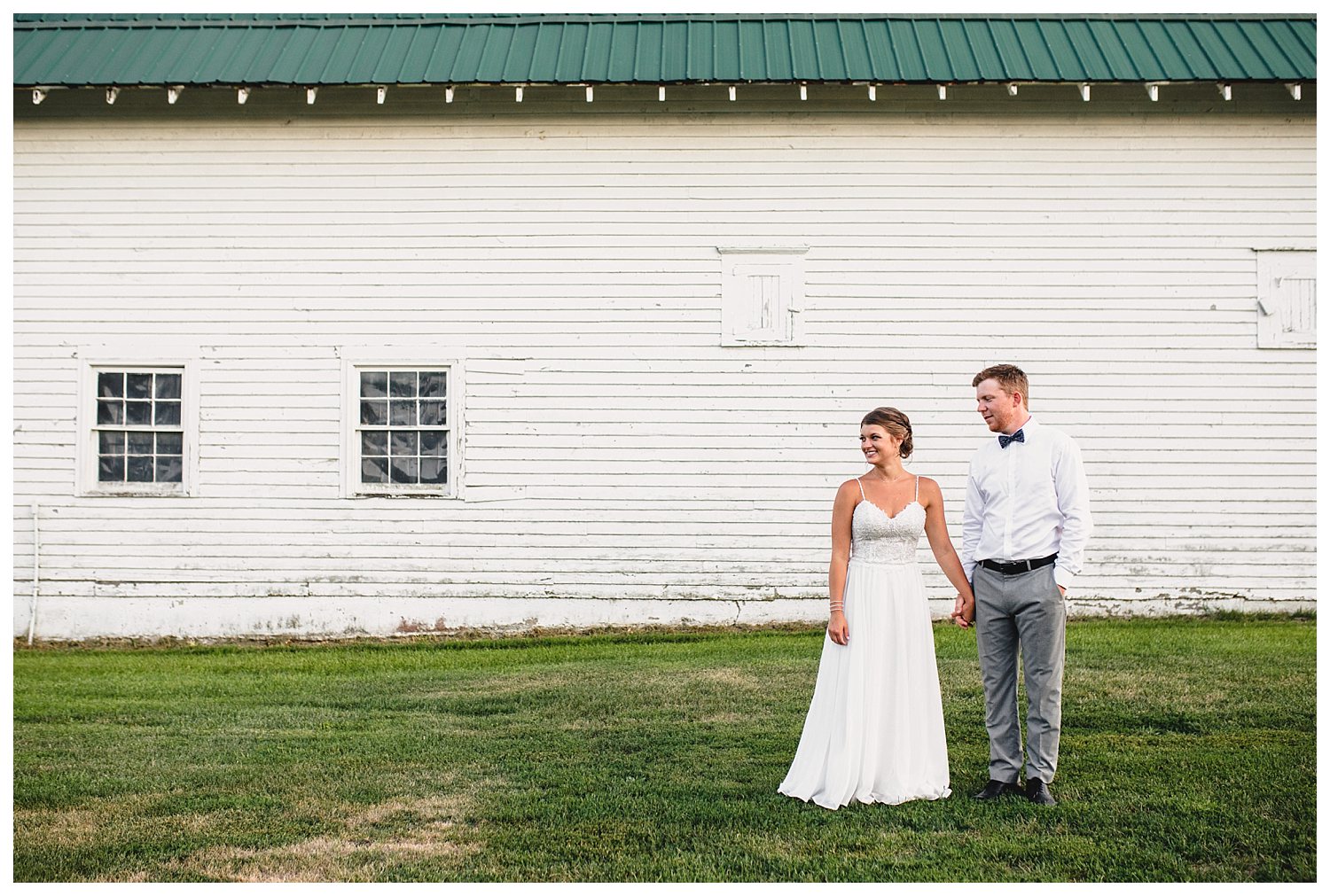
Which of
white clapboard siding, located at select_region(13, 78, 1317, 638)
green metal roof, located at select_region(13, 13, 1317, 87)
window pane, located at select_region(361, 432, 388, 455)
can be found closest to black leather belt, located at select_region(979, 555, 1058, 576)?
white clapboard siding, located at select_region(13, 78, 1317, 638)

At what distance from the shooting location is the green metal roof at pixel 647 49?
12008 millimetres

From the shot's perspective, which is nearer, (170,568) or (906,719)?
(906,719)

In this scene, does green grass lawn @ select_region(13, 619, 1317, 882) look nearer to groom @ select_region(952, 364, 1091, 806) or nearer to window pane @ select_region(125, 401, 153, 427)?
groom @ select_region(952, 364, 1091, 806)

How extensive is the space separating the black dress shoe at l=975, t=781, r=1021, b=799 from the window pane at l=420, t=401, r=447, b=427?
7.98 m

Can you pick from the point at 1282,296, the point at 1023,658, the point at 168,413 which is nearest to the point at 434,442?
the point at 168,413

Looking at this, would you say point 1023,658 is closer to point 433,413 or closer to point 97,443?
point 433,413

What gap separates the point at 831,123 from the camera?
12.4 meters

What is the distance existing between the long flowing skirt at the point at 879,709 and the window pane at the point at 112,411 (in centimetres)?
943

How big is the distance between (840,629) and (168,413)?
924 centimetres

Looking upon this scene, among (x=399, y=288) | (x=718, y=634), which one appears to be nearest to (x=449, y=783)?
(x=718, y=634)

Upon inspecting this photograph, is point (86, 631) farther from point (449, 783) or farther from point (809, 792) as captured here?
point (809, 792)

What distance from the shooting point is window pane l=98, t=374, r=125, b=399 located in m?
12.6

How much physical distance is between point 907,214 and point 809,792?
7.91 m

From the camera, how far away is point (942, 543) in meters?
5.91
